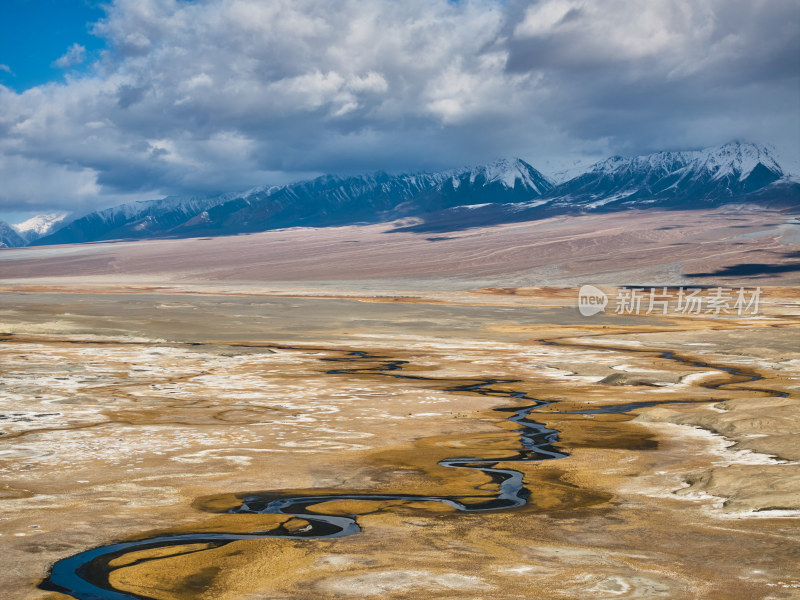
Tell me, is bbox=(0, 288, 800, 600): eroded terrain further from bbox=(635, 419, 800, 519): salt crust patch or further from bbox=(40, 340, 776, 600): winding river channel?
bbox=(40, 340, 776, 600): winding river channel

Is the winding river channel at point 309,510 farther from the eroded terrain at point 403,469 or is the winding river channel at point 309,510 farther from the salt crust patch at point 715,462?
the salt crust patch at point 715,462

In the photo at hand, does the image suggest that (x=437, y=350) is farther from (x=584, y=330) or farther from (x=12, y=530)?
(x=12, y=530)

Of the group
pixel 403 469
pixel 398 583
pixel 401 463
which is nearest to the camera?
pixel 398 583

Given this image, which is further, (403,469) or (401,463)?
(401,463)

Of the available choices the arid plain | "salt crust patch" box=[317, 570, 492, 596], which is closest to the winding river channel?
→ the arid plain

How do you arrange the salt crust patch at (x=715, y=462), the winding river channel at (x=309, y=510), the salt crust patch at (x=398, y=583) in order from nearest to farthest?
the salt crust patch at (x=398, y=583) < the winding river channel at (x=309, y=510) < the salt crust patch at (x=715, y=462)

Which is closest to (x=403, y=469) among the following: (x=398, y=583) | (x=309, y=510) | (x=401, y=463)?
(x=401, y=463)

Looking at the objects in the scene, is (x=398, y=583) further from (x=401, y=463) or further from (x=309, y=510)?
(x=401, y=463)

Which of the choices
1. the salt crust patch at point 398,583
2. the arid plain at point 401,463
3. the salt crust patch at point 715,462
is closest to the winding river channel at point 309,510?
the arid plain at point 401,463
